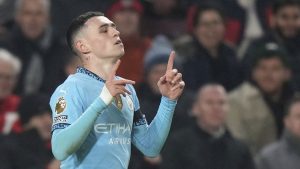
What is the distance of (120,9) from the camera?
316 inches

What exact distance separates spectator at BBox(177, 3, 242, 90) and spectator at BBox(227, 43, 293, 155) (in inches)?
9.5

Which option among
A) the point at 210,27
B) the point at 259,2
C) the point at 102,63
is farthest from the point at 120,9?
the point at 102,63

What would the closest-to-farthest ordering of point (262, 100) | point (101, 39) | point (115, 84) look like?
point (115, 84), point (101, 39), point (262, 100)

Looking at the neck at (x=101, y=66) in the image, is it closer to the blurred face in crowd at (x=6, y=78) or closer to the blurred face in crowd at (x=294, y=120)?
the blurred face in crowd at (x=6, y=78)

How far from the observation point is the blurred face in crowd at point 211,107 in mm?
6820

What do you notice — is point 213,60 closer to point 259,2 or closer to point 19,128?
point 259,2

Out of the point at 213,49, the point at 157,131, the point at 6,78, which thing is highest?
the point at 157,131

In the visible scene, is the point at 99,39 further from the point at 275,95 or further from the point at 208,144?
the point at 275,95

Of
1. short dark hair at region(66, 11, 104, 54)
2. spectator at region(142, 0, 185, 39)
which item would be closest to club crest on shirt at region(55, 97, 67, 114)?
short dark hair at region(66, 11, 104, 54)

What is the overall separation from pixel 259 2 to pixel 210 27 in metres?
1.10

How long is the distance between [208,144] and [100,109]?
289 cm

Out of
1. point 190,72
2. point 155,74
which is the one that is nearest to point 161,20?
point 190,72

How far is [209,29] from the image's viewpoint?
7945 mm

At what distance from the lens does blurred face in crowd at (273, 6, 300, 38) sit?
27.3 feet
